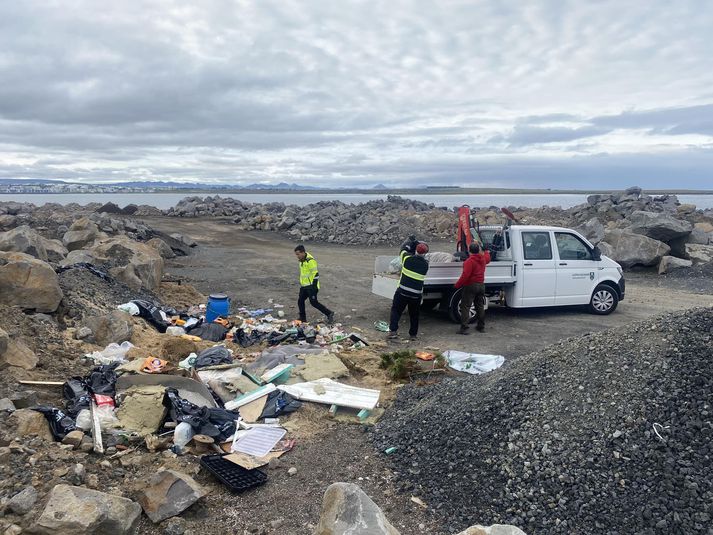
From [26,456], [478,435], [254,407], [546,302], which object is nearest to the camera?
[26,456]

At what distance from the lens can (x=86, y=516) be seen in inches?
146

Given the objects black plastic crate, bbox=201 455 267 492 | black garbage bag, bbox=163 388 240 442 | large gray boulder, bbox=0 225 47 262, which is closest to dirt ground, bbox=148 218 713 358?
large gray boulder, bbox=0 225 47 262

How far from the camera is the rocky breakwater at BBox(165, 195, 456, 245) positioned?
27812 millimetres

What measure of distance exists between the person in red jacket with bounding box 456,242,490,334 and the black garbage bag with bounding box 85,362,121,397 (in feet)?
20.4

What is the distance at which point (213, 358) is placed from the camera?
7797 millimetres

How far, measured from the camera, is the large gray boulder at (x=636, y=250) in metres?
17.9

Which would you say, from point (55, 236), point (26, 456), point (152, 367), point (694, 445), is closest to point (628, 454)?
point (694, 445)

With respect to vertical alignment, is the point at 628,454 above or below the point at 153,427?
above

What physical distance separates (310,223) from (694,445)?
89.4ft

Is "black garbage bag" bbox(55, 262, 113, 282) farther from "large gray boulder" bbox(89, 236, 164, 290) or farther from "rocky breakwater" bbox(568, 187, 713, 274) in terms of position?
"rocky breakwater" bbox(568, 187, 713, 274)

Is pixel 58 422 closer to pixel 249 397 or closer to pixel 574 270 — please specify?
pixel 249 397

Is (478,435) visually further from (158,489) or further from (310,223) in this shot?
(310,223)

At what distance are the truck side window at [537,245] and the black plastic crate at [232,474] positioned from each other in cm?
780

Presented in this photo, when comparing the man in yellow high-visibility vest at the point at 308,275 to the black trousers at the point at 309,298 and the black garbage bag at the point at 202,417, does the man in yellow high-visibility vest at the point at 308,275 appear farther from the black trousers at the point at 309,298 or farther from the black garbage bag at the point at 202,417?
the black garbage bag at the point at 202,417
